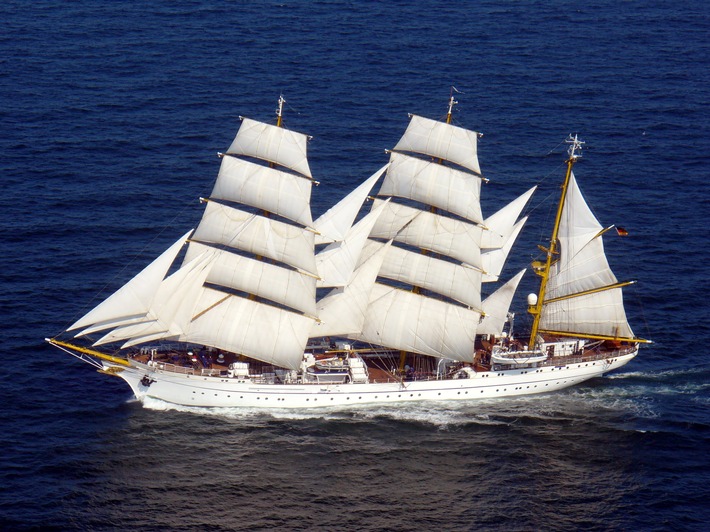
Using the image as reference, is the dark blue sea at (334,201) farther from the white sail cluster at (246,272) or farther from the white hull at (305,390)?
the white sail cluster at (246,272)

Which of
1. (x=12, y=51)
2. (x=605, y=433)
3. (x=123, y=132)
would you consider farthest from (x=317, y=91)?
(x=605, y=433)

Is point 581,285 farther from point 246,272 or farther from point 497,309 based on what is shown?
point 246,272

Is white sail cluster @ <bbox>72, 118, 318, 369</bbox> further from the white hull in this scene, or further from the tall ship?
the white hull

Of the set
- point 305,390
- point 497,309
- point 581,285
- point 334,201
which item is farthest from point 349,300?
point 334,201

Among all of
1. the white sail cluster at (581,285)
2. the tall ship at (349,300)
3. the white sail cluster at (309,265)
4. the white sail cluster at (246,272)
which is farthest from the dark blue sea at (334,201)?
the white sail cluster at (309,265)

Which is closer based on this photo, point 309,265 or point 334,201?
point 309,265

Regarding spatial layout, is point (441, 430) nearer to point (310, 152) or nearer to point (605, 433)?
point (605, 433)
